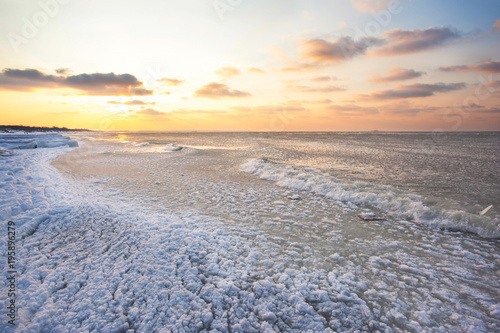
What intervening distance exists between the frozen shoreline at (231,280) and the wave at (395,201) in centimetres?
83

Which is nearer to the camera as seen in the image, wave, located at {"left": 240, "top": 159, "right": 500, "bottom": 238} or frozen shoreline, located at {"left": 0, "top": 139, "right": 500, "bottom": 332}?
frozen shoreline, located at {"left": 0, "top": 139, "right": 500, "bottom": 332}

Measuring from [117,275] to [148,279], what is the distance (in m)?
0.58

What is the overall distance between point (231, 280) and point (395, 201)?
22.3 ft

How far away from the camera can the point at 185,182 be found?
10984 millimetres

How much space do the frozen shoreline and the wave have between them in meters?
0.83

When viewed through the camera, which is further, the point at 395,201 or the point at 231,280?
the point at 395,201

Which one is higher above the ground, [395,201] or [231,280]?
[395,201]

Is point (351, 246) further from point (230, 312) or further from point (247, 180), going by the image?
point (247, 180)

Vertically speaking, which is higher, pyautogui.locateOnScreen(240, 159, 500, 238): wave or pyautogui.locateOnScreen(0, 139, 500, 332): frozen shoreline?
pyautogui.locateOnScreen(240, 159, 500, 238): wave

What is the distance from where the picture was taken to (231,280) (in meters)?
3.71

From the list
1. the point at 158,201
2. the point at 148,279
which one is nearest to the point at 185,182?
the point at 158,201

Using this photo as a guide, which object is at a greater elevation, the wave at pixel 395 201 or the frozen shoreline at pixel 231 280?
the wave at pixel 395 201

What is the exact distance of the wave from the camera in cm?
596

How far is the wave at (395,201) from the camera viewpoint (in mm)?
5957
